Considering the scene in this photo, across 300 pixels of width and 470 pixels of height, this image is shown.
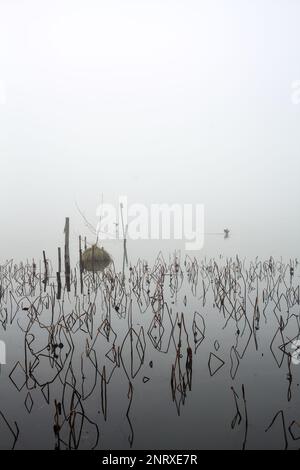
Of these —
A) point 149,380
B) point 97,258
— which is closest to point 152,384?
point 149,380

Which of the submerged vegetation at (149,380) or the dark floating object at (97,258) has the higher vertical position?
the dark floating object at (97,258)

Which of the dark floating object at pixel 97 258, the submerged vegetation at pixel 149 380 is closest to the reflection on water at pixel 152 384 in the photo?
the submerged vegetation at pixel 149 380

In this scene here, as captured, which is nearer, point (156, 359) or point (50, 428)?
point (50, 428)

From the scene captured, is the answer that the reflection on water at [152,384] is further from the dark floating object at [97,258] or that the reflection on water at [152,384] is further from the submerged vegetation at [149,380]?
the dark floating object at [97,258]

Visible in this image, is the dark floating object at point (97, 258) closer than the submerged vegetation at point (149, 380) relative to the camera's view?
No

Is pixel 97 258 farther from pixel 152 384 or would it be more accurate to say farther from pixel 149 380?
pixel 152 384

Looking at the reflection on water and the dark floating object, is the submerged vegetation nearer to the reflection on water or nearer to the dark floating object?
the reflection on water

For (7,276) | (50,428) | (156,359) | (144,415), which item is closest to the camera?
(50,428)

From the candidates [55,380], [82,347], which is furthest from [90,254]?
[55,380]
